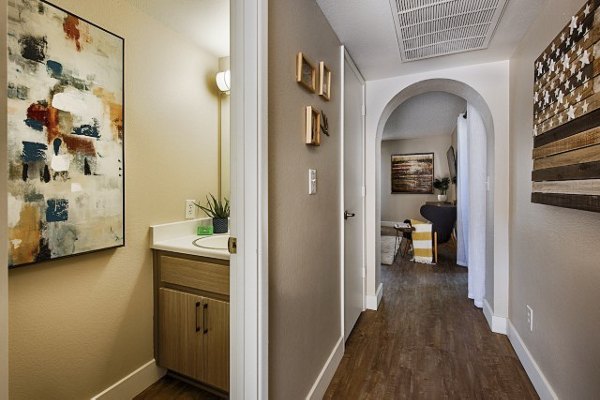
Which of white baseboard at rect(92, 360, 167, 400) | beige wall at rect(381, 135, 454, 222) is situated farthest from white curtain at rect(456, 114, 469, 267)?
white baseboard at rect(92, 360, 167, 400)

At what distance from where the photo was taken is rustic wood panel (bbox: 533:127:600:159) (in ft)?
3.47

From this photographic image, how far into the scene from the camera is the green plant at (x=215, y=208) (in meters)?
2.14

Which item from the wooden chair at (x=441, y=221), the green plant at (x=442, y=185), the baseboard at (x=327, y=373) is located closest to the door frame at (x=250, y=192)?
the baseboard at (x=327, y=373)

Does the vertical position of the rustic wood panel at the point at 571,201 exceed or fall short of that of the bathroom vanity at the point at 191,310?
it exceeds it

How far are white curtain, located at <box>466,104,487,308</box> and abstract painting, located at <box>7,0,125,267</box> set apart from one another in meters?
2.99

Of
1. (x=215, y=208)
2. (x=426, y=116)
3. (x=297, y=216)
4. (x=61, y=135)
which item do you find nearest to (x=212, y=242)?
(x=215, y=208)

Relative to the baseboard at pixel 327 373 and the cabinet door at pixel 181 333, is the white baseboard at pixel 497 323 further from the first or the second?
the cabinet door at pixel 181 333

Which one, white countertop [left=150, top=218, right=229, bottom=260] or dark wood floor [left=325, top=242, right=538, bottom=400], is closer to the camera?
white countertop [left=150, top=218, right=229, bottom=260]

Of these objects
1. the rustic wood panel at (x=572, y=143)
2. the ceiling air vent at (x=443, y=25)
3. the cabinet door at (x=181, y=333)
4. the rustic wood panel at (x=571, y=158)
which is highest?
the ceiling air vent at (x=443, y=25)

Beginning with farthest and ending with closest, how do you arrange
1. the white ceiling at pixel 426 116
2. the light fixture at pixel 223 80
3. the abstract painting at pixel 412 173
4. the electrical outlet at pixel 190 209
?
the abstract painting at pixel 412 173 → the white ceiling at pixel 426 116 → the light fixture at pixel 223 80 → the electrical outlet at pixel 190 209

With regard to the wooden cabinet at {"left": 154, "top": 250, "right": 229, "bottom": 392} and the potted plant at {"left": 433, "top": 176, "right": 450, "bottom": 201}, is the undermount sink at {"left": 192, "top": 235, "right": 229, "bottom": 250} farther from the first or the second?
the potted plant at {"left": 433, "top": 176, "right": 450, "bottom": 201}

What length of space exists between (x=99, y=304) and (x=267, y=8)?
1581mm

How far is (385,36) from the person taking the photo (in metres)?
1.93

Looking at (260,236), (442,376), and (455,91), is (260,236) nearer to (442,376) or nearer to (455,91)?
(442,376)
